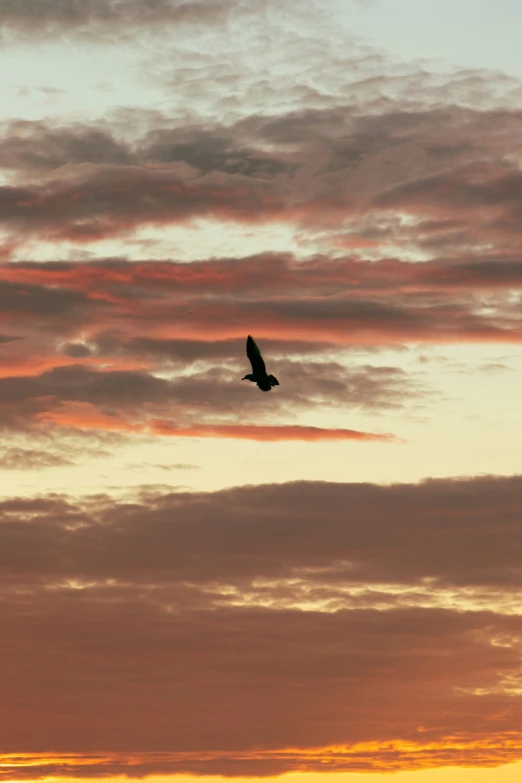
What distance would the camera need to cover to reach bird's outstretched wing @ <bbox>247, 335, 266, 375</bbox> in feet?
209

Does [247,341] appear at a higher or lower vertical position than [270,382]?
higher

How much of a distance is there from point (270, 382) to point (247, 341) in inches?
177

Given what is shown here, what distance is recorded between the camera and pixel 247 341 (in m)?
63.2

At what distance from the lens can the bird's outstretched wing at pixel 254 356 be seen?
209 ft

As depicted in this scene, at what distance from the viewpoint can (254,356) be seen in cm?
6419

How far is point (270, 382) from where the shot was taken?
62250 mm
